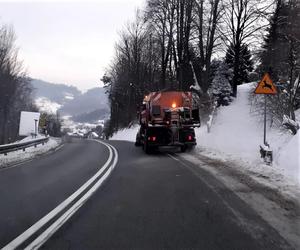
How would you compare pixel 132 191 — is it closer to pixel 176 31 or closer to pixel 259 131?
pixel 259 131

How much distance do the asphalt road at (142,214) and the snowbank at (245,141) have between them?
233 cm

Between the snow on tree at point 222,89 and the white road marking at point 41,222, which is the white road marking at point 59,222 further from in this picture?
the snow on tree at point 222,89

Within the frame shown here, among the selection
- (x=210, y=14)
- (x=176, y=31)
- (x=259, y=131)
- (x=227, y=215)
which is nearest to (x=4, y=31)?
(x=176, y=31)

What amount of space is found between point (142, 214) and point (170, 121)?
44.7 feet

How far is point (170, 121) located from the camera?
808 inches

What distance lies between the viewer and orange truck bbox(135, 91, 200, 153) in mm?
20438

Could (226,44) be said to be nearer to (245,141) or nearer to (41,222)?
(245,141)

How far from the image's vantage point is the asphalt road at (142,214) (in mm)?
5457

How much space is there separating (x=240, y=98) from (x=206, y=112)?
12.0 ft

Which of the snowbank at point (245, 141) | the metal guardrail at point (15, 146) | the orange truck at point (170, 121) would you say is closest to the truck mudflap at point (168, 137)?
the orange truck at point (170, 121)

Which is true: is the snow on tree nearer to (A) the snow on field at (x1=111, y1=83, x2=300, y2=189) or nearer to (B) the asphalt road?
(A) the snow on field at (x1=111, y1=83, x2=300, y2=189)

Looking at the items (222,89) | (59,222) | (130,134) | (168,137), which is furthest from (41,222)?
(130,134)

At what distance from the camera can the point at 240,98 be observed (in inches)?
1314

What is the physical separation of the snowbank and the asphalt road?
2328 millimetres
